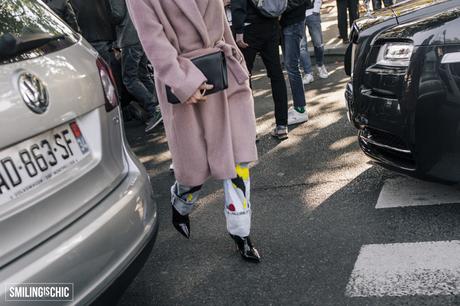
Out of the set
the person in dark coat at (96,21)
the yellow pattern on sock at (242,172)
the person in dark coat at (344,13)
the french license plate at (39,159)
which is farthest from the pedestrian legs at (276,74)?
the person in dark coat at (344,13)

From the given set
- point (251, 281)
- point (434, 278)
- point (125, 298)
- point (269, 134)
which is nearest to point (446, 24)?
point (434, 278)

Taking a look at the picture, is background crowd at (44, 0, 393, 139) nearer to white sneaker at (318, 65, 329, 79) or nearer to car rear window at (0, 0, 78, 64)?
white sneaker at (318, 65, 329, 79)

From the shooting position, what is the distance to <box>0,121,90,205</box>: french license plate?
206 centimetres

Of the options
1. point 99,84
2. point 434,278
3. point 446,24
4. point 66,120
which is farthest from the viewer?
point 446,24

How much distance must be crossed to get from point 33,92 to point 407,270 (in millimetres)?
1932

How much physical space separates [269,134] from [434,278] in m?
3.00

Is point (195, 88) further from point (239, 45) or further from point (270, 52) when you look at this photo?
point (270, 52)

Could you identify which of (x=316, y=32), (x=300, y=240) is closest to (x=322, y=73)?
(x=316, y=32)

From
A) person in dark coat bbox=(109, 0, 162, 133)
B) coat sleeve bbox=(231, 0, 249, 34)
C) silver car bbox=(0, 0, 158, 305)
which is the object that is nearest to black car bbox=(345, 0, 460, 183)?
coat sleeve bbox=(231, 0, 249, 34)

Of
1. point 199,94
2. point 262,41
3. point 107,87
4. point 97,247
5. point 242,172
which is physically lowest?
point 242,172

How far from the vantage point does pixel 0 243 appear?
1992 mm

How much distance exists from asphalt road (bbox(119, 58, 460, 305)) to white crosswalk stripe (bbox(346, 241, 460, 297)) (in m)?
0.01

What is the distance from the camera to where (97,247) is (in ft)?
7.39

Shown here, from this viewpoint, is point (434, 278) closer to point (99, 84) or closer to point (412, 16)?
point (412, 16)
